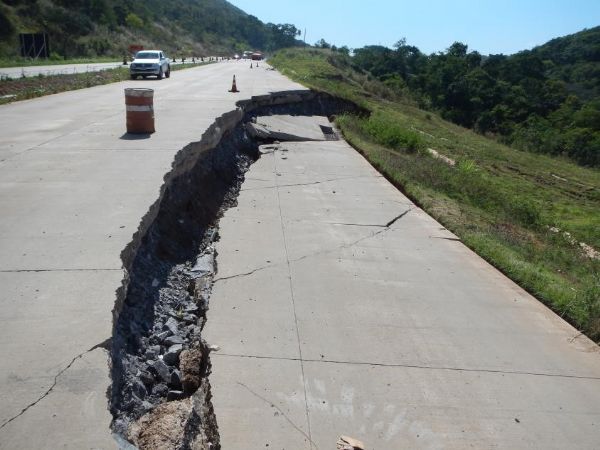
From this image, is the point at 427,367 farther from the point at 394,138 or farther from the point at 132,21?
the point at 132,21

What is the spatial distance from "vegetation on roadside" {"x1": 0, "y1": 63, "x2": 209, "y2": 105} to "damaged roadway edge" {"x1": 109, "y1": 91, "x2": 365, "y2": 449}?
1092 centimetres

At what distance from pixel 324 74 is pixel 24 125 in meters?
29.5

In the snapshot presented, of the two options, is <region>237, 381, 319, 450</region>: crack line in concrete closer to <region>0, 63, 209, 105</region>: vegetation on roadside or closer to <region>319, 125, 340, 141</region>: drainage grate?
<region>319, 125, 340, 141</region>: drainage grate

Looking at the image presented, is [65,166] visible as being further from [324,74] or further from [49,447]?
[324,74]

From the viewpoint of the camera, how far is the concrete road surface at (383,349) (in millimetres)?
3859

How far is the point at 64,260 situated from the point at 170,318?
1106mm

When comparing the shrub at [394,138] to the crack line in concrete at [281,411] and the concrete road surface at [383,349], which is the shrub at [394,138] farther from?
the crack line in concrete at [281,411]

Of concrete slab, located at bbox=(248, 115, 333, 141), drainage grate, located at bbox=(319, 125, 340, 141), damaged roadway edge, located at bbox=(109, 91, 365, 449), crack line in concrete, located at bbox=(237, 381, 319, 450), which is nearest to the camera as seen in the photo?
damaged roadway edge, located at bbox=(109, 91, 365, 449)

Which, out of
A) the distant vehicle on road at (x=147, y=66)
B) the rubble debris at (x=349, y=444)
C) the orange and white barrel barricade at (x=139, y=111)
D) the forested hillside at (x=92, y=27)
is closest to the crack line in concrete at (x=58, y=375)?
the rubble debris at (x=349, y=444)

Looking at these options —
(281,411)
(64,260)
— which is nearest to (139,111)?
(64,260)

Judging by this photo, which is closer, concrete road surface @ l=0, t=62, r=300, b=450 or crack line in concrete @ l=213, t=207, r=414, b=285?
concrete road surface @ l=0, t=62, r=300, b=450

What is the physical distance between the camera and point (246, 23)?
190 meters

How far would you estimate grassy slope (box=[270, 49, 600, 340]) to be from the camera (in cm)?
675

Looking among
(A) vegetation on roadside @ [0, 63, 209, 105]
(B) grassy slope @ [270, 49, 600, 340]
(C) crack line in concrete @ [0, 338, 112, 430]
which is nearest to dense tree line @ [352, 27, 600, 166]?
(B) grassy slope @ [270, 49, 600, 340]
